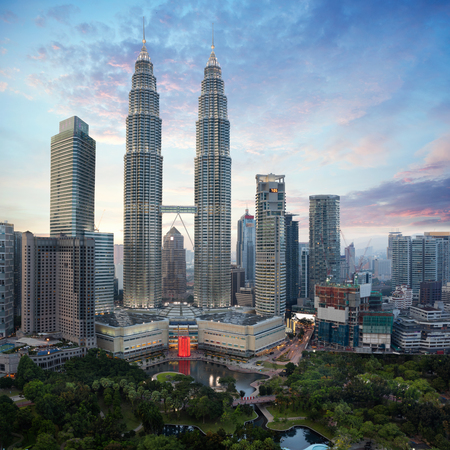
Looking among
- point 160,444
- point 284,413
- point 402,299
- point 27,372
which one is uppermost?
point 27,372

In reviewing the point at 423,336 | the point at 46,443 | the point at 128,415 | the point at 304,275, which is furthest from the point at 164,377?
the point at 304,275

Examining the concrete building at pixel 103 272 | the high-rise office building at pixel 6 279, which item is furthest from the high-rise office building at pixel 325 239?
the high-rise office building at pixel 6 279

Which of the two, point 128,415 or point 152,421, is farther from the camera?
point 128,415

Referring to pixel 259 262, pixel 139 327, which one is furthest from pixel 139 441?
pixel 259 262

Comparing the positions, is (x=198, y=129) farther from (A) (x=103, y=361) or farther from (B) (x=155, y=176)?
(A) (x=103, y=361)

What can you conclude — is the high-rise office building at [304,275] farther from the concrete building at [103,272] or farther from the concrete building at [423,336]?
the concrete building at [103,272]

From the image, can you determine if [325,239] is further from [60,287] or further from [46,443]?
[46,443]
